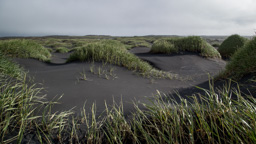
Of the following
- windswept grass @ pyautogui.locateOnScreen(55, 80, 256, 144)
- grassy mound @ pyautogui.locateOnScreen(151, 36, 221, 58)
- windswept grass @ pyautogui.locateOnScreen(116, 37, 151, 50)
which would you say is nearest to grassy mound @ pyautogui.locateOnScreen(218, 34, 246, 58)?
grassy mound @ pyautogui.locateOnScreen(151, 36, 221, 58)

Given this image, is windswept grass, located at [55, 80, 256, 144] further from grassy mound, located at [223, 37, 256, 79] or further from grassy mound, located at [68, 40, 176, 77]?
grassy mound, located at [68, 40, 176, 77]

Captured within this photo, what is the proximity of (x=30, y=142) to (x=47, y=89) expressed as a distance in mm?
1246

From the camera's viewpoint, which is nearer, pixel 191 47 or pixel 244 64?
pixel 244 64

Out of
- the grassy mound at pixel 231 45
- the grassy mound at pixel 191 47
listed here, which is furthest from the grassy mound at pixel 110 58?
the grassy mound at pixel 231 45

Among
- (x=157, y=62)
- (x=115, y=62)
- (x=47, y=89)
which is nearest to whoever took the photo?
(x=47, y=89)

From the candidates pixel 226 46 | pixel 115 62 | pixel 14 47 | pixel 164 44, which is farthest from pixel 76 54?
pixel 226 46

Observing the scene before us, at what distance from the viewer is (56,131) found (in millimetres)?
1483

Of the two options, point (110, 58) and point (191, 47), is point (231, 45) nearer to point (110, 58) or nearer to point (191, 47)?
point (191, 47)

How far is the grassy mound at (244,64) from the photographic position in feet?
9.17

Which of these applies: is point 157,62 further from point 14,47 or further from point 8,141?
point 8,141

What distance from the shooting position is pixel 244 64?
2.99 metres

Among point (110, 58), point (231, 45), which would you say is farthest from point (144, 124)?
point (231, 45)

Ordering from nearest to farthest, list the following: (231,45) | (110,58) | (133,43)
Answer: (110,58)
(231,45)
(133,43)

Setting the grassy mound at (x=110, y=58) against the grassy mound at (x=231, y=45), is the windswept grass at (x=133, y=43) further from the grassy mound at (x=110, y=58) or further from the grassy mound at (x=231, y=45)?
the grassy mound at (x=110, y=58)
